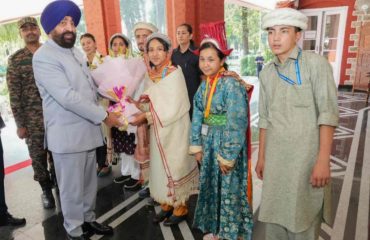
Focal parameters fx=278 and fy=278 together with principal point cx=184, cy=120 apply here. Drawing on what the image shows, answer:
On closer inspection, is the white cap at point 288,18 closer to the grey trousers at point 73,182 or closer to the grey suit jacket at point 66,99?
the grey suit jacket at point 66,99

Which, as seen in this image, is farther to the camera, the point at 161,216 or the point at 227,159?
the point at 161,216

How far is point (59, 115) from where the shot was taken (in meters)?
1.74

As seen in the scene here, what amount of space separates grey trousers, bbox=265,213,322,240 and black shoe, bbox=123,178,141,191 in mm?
1544

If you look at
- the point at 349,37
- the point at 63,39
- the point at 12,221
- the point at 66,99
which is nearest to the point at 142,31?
the point at 63,39

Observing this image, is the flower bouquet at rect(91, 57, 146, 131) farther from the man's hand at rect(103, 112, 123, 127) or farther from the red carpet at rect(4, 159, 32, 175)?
the red carpet at rect(4, 159, 32, 175)

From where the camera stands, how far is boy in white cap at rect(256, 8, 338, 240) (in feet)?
4.13

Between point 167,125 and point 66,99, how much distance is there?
67 centimetres

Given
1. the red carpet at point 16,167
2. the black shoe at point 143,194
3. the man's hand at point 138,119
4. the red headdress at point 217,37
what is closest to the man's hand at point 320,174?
the red headdress at point 217,37

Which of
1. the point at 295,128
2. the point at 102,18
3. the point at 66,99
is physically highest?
the point at 102,18

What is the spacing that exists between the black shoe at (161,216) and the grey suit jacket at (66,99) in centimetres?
79

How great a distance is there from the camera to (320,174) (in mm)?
1282

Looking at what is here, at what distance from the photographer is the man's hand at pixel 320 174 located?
1.28 metres

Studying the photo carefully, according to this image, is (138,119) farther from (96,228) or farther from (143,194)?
(143,194)

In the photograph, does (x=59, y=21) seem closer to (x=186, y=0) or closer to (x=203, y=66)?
(x=203, y=66)
